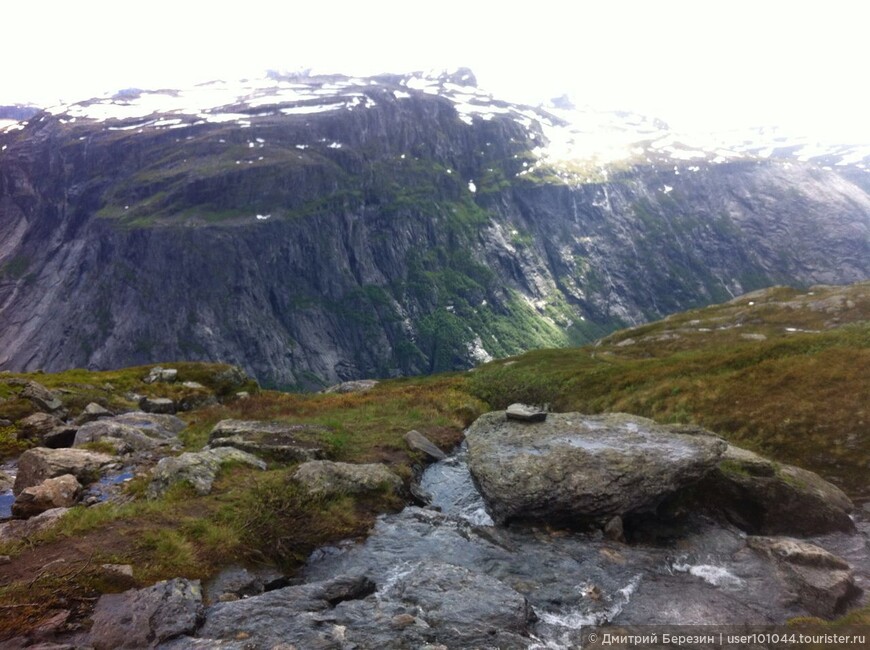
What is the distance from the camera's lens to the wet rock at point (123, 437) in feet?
101

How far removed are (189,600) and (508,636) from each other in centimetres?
844

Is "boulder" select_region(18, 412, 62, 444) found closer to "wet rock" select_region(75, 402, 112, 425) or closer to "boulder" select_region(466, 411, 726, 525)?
"wet rock" select_region(75, 402, 112, 425)

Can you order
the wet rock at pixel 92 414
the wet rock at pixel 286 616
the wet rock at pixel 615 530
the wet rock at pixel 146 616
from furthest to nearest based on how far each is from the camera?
the wet rock at pixel 92 414, the wet rock at pixel 615 530, the wet rock at pixel 286 616, the wet rock at pixel 146 616

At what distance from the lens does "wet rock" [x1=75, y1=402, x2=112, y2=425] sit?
1484 inches

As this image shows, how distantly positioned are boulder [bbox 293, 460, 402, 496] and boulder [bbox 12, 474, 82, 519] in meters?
9.35

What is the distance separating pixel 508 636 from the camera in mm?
13328

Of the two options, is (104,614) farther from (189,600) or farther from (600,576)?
(600,576)

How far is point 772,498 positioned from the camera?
20625 mm

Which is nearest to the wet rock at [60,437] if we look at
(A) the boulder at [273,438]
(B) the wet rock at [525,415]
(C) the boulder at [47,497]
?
→ (A) the boulder at [273,438]

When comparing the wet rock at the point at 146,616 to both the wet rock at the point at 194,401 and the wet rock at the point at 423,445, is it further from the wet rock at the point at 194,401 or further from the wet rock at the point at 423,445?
the wet rock at the point at 194,401

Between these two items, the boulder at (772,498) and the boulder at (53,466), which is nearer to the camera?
the boulder at (772,498)

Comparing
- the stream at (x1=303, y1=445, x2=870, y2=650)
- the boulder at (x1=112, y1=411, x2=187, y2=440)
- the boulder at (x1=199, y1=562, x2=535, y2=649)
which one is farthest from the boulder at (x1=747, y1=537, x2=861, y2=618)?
the boulder at (x1=112, y1=411, x2=187, y2=440)

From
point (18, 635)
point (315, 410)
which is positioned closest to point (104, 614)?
point (18, 635)

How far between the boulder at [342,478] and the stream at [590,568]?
1.88 metres
